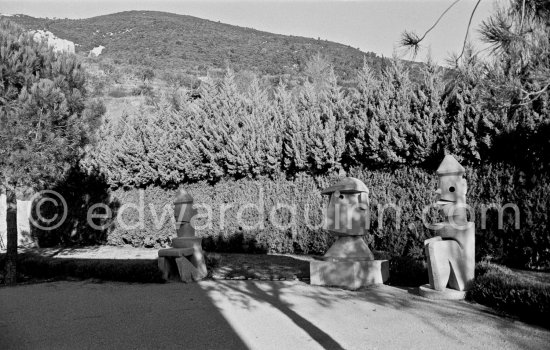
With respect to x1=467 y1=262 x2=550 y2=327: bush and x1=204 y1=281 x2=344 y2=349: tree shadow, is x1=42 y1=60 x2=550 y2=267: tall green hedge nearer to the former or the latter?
x1=467 y1=262 x2=550 y2=327: bush

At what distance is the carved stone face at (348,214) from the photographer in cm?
838

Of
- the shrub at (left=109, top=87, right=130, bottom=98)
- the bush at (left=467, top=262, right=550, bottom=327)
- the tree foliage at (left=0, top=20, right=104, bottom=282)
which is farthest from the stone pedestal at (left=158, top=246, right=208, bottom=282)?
the shrub at (left=109, top=87, right=130, bottom=98)

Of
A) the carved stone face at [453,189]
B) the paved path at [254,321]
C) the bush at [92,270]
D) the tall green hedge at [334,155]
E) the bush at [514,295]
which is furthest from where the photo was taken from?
the bush at [92,270]

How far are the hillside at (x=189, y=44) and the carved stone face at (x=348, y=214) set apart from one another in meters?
40.9

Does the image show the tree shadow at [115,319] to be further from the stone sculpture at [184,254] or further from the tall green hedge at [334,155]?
the tall green hedge at [334,155]

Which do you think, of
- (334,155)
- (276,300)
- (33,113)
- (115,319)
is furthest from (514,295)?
(33,113)

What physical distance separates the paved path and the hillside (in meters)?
42.8

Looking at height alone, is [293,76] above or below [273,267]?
above

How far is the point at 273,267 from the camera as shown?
11117mm

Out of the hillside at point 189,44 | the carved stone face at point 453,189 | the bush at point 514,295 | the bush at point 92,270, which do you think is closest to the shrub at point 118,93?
the hillside at point 189,44

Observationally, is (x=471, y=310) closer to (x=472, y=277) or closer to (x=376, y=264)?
(x=472, y=277)

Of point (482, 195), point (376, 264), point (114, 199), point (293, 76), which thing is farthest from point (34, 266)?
point (293, 76)

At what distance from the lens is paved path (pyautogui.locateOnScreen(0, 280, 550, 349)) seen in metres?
5.06

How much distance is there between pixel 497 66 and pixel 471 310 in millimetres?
3251
